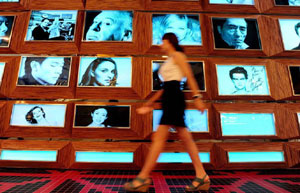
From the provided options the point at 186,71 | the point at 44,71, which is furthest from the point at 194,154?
the point at 44,71

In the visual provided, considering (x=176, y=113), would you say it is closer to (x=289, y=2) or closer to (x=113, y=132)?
(x=113, y=132)

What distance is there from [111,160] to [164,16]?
2.21 meters

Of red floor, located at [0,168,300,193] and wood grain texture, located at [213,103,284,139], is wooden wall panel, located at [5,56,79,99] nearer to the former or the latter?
red floor, located at [0,168,300,193]

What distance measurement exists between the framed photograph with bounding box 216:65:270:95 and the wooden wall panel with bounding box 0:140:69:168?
7.70 ft

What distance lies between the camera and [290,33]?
2.64 metres

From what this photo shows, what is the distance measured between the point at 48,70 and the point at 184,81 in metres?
1.97

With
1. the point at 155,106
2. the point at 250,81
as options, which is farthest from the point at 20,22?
the point at 250,81

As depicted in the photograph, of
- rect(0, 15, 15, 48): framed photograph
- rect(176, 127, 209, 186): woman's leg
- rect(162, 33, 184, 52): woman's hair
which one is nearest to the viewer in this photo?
rect(176, 127, 209, 186): woman's leg

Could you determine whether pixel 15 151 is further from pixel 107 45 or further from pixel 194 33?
pixel 194 33

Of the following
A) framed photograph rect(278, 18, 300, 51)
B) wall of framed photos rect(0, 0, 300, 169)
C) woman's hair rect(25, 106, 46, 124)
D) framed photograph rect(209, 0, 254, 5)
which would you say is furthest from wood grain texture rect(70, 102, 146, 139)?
framed photograph rect(278, 18, 300, 51)

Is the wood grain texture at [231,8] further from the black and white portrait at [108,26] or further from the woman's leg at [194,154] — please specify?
the woman's leg at [194,154]

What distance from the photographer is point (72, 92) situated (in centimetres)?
240

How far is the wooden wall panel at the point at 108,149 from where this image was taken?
2221mm

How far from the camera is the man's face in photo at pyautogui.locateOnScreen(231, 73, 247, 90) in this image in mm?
2484
